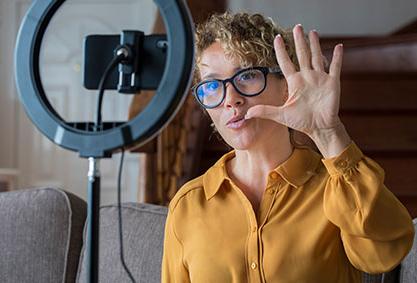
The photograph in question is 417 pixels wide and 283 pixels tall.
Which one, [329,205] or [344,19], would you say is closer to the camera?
[329,205]

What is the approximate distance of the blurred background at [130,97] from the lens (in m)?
3.42

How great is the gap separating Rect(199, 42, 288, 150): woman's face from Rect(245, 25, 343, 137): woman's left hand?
175 mm

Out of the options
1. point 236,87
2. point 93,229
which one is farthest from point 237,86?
point 93,229

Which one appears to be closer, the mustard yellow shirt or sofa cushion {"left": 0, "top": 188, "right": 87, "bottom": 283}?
the mustard yellow shirt

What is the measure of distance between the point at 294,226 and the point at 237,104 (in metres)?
0.21

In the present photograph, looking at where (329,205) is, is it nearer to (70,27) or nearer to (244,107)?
(244,107)

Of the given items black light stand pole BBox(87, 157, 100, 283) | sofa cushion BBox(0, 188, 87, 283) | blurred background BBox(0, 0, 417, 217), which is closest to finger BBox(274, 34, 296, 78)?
black light stand pole BBox(87, 157, 100, 283)

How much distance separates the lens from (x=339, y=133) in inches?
33.5

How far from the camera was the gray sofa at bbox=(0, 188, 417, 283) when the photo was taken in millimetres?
1438

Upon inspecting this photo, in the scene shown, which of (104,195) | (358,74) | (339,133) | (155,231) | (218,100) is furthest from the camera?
(104,195)

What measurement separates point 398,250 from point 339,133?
0.21 meters

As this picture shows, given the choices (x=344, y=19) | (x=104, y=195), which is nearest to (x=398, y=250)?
(x=104, y=195)

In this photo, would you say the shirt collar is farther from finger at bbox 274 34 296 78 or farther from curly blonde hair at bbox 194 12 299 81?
finger at bbox 274 34 296 78

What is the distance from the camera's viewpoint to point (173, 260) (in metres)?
1.14
